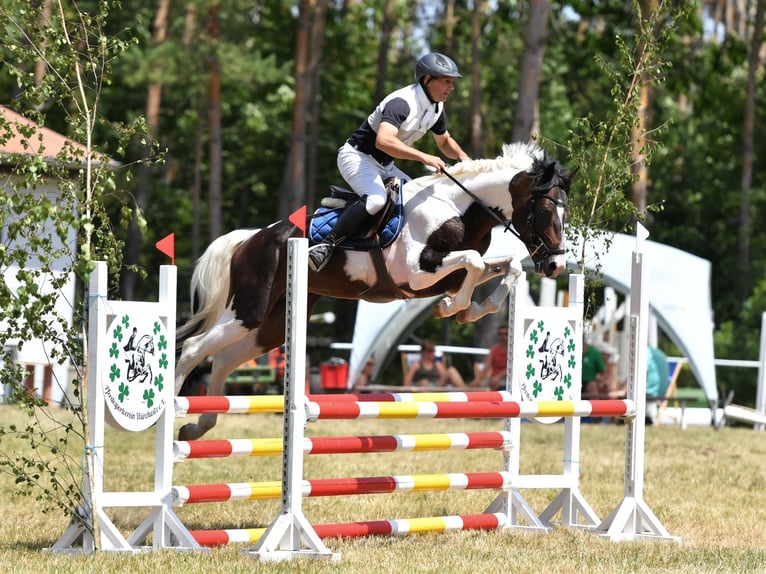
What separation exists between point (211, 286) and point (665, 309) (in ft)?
32.0

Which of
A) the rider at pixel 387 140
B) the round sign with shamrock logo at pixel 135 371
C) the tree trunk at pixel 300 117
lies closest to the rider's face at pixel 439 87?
the rider at pixel 387 140

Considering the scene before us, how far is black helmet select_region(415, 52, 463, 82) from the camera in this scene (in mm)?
6371

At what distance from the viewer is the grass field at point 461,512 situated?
525cm

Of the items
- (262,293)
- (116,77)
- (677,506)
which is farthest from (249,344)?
(116,77)

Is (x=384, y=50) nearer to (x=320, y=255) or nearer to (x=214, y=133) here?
(x=214, y=133)

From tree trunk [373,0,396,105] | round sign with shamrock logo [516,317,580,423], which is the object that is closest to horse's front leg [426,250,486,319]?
round sign with shamrock logo [516,317,580,423]

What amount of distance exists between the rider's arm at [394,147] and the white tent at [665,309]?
922cm

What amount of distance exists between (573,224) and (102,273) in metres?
2.84

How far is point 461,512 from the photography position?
7.55 metres

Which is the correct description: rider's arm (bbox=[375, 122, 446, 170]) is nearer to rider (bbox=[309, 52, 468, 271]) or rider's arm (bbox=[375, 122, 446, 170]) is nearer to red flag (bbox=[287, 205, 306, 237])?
rider (bbox=[309, 52, 468, 271])

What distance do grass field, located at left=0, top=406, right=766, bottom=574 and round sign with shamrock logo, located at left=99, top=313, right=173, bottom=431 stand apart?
24.0 inches

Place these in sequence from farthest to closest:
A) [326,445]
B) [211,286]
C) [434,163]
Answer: [211,286]
[434,163]
[326,445]

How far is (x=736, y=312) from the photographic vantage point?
26750 mm

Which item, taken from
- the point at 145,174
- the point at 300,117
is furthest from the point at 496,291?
the point at 145,174
